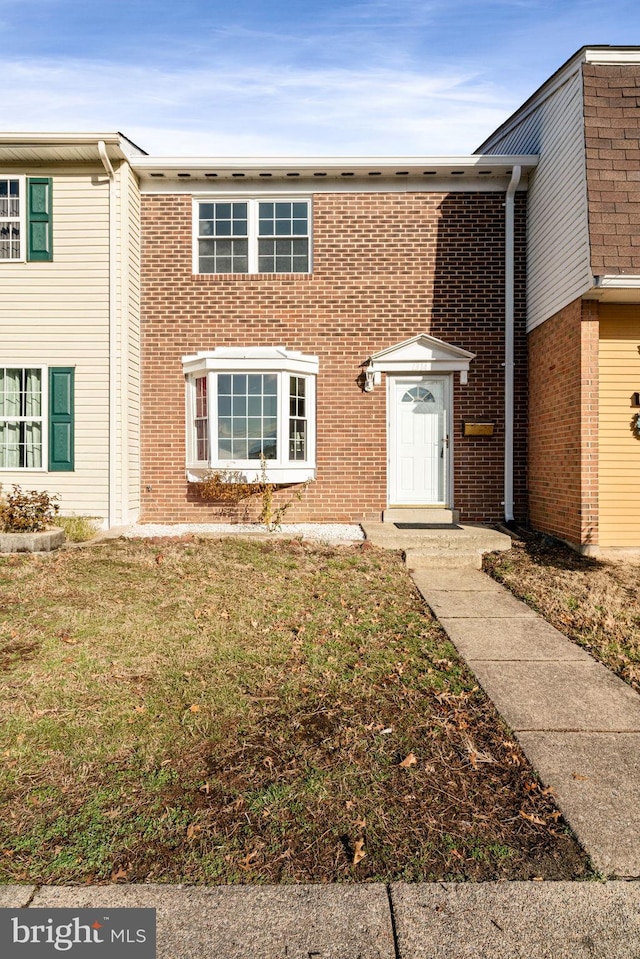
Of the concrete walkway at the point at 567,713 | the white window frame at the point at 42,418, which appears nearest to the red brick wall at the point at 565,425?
the concrete walkway at the point at 567,713

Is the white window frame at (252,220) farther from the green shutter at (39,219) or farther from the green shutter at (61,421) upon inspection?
the green shutter at (61,421)

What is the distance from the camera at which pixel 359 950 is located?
179 cm

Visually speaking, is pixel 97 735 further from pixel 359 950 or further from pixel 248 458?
pixel 248 458

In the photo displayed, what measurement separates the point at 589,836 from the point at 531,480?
25.6 feet

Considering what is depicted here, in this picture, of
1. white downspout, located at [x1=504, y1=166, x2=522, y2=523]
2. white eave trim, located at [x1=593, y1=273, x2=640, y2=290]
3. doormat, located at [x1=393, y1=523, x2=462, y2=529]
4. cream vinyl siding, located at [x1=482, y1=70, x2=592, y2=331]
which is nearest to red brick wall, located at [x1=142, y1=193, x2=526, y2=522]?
white downspout, located at [x1=504, y1=166, x2=522, y2=523]

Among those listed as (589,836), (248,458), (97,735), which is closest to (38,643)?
(97,735)

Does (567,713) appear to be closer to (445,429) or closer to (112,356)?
(445,429)

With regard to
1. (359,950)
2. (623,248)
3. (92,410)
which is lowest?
(359,950)

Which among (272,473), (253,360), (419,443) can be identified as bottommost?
(272,473)

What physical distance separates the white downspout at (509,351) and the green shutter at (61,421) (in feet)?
23.1

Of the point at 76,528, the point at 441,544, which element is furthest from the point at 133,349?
the point at 441,544

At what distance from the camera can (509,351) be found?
979 cm

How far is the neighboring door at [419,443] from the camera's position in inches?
391

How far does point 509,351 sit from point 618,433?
8.51ft
